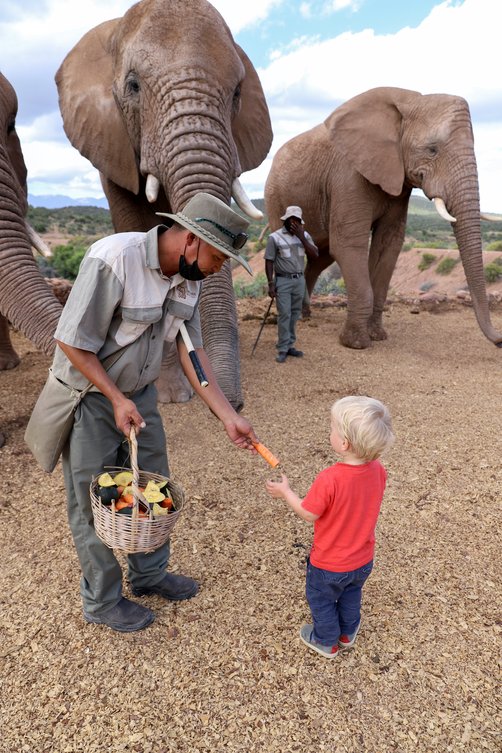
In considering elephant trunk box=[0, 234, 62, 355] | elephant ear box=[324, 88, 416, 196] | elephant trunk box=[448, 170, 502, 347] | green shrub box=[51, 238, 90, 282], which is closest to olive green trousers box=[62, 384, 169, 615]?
elephant trunk box=[0, 234, 62, 355]

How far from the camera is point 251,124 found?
17.5 feet

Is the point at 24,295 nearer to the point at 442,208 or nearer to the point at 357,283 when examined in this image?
the point at 357,283

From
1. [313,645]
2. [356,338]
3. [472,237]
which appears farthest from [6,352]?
[472,237]

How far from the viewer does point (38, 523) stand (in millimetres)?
3559

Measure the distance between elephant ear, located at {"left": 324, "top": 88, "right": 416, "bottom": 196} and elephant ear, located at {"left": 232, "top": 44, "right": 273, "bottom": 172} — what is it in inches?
87.3

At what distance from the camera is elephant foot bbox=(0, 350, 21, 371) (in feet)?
21.3

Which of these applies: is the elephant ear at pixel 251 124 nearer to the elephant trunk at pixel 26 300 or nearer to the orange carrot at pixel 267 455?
the elephant trunk at pixel 26 300

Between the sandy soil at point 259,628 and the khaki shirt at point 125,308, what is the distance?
1.32 meters

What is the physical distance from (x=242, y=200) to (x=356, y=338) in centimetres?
367

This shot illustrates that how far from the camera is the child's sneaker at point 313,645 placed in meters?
2.52

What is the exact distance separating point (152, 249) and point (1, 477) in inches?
111

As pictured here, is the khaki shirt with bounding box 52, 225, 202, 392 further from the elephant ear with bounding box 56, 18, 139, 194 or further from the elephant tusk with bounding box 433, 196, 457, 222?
the elephant tusk with bounding box 433, 196, 457, 222

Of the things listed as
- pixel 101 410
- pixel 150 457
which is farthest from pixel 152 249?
pixel 150 457

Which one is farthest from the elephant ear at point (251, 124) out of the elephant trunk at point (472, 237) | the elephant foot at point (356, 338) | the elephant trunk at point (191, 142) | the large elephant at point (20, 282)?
the elephant foot at point (356, 338)
